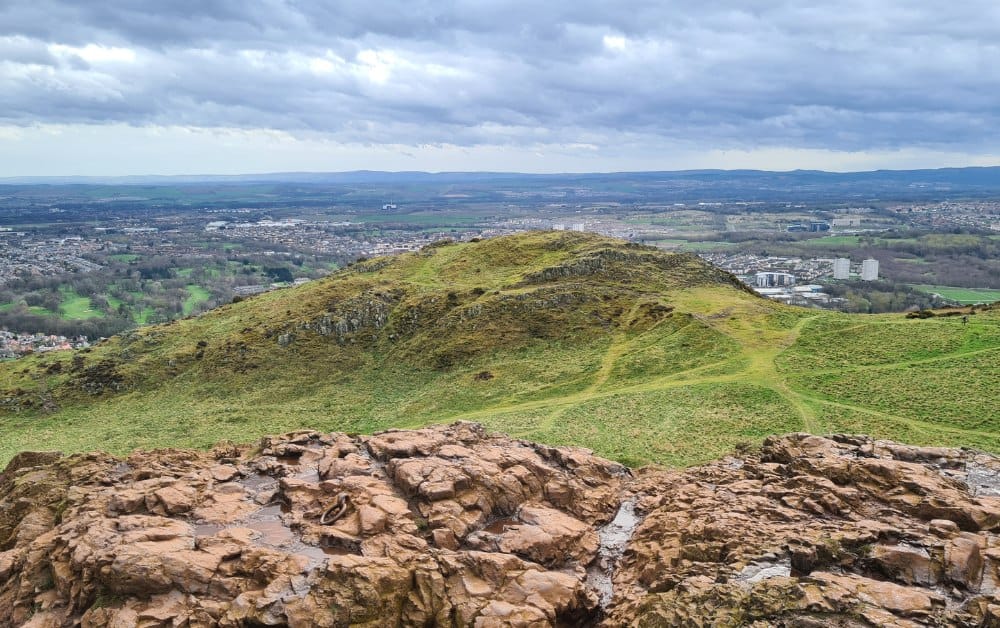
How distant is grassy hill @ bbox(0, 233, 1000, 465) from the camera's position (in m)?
41.8

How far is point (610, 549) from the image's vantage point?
77.4 feet

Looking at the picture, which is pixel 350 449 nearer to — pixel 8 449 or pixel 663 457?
pixel 663 457

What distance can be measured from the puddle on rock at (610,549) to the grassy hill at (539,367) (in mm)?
8454

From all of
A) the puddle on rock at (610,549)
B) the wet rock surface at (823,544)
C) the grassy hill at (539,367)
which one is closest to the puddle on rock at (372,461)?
the puddle on rock at (610,549)

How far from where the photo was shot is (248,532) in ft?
71.7

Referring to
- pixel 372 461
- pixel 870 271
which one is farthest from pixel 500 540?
pixel 870 271

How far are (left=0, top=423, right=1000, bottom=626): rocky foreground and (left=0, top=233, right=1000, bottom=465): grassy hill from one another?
1045cm

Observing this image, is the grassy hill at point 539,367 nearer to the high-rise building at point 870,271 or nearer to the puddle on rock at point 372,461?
the puddle on rock at point 372,461

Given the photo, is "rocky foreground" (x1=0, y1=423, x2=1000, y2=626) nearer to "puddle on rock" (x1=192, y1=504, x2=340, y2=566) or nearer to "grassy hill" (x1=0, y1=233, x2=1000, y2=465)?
"puddle on rock" (x1=192, y1=504, x2=340, y2=566)

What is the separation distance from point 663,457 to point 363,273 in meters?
60.0

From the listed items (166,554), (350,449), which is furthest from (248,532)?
(350,449)

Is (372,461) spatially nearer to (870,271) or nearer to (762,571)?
(762,571)

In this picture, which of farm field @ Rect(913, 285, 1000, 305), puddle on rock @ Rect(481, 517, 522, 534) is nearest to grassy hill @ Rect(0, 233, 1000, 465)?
puddle on rock @ Rect(481, 517, 522, 534)

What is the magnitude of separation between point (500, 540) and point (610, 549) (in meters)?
4.41
